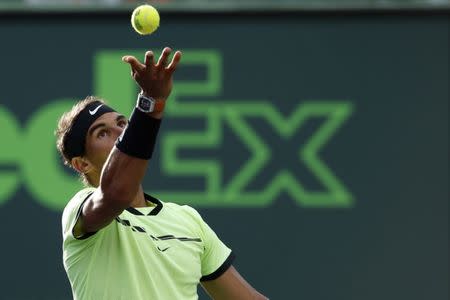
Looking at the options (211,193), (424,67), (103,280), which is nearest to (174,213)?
(103,280)

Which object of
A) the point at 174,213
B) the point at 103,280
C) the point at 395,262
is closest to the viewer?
the point at 103,280

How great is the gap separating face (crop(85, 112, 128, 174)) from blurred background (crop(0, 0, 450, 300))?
3437 mm

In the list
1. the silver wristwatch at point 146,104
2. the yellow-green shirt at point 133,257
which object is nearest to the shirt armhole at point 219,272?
the yellow-green shirt at point 133,257

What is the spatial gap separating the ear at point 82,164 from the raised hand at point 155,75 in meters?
0.69

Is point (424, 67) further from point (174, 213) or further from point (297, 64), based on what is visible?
point (174, 213)

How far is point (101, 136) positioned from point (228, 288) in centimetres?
89

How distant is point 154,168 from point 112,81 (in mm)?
676

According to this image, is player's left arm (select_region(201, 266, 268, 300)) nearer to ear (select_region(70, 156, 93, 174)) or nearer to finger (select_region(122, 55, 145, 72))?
ear (select_region(70, 156, 93, 174))

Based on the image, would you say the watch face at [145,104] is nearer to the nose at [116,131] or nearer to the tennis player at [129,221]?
the tennis player at [129,221]

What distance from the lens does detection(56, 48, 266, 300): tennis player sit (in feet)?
12.9

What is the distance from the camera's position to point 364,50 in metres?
7.96

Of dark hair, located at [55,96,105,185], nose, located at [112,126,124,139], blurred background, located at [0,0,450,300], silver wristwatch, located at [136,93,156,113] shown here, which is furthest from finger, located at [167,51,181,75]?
blurred background, located at [0,0,450,300]

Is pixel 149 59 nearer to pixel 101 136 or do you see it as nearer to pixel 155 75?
pixel 155 75

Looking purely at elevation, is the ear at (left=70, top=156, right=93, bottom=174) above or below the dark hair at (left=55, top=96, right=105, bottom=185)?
below
